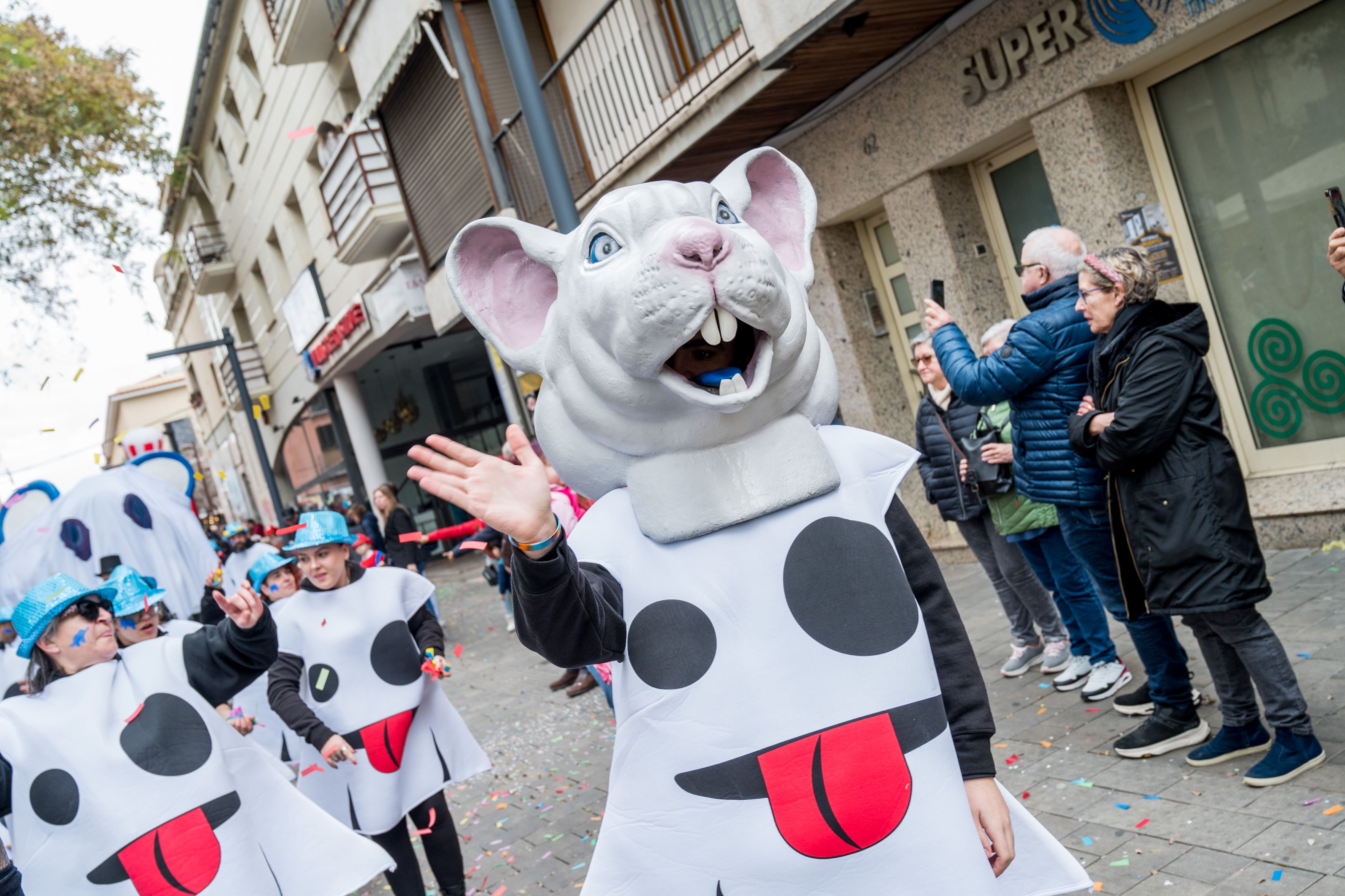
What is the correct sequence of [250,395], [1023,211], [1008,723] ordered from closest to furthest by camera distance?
[1008,723]
[1023,211]
[250,395]

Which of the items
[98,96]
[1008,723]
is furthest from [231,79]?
[1008,723]

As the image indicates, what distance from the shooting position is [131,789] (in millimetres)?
3428

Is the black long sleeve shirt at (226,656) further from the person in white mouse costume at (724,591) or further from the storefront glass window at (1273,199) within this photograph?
the storefront glass window at (1273,199)

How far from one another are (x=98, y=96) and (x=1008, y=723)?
16.5m

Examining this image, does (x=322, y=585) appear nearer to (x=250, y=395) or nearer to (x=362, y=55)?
(x=362, y=55)

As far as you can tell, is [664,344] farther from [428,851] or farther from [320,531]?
[428,851]

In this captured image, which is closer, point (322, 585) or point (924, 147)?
point (322, 585)

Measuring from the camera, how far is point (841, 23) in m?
6.50

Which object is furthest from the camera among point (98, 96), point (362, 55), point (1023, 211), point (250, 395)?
point (250, 395)

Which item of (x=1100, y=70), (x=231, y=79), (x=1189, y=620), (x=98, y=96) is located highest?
(x=231, y=79)

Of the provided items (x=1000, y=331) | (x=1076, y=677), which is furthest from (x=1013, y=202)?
(x=1076, y=677)

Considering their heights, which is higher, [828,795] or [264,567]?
[264,567]

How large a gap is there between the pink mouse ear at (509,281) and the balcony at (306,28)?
1307cm

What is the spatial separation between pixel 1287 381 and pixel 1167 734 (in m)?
3.07
